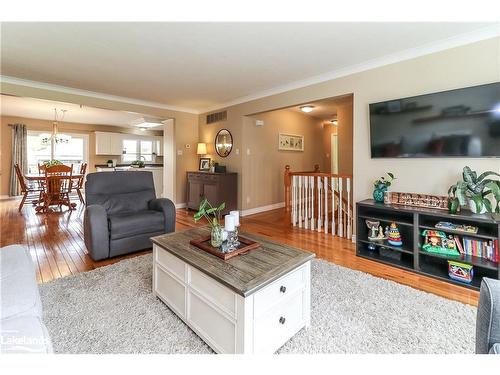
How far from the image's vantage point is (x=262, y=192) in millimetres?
5273

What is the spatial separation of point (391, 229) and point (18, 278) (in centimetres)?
300

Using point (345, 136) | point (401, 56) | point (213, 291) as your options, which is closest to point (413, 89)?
point (401, 56)

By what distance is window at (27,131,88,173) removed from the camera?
6.83 m

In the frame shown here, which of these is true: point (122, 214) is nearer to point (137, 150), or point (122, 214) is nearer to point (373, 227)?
point (373, 227)

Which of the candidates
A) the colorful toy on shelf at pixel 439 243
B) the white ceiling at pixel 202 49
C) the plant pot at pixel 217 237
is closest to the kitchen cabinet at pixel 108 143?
the white ceiling at pixel 202 49

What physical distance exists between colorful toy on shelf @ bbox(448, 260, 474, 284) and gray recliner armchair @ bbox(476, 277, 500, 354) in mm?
1534

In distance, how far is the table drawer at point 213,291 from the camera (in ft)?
4.01

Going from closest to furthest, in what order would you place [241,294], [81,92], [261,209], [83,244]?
[241,294], [83,244], [81,92], [261,209]

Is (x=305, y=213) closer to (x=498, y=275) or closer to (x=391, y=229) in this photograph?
(x=391, y=229)

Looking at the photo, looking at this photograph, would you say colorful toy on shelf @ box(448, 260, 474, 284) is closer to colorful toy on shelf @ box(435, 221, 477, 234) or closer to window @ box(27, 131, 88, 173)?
colorful toy on shelf @ box(435, 221, 477, 234)

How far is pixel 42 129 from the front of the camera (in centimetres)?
685

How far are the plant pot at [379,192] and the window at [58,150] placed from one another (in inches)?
315

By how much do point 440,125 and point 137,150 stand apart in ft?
27.0

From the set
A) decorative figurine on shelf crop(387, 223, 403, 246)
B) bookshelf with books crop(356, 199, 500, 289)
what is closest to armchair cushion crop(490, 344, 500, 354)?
bookshelf with books crop(356, 199, 500, 289)
